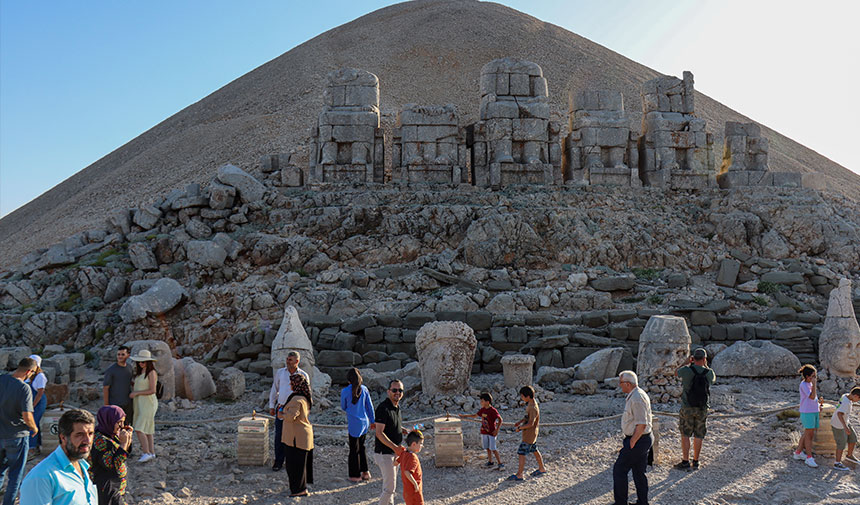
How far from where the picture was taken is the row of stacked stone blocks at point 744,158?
18859 millimetres

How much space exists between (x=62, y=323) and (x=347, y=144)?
25.7 ft

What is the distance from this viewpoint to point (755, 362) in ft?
40.1

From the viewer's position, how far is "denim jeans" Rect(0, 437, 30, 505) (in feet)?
20.7

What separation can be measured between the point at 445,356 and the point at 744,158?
1281cm

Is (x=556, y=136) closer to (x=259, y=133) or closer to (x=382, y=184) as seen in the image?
(x=382, y=184)

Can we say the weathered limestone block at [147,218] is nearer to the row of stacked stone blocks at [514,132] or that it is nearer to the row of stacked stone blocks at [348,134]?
the row of stacked stone blocks at [348,134]

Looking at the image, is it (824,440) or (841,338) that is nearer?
(824,440)

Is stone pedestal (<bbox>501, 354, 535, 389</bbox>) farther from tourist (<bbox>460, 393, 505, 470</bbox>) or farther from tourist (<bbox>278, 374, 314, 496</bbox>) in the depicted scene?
tourist (<bbox>278, 374, 314, 496</bbox>)

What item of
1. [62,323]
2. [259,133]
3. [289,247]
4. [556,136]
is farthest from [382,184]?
[259,133]

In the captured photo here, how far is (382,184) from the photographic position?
1730 centimetres

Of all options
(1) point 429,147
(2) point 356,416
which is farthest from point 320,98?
(2) point 356,416

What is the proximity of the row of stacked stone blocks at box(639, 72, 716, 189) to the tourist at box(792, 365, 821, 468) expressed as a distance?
1076cm

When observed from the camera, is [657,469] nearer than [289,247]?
Yes

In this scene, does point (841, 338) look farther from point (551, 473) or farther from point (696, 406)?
point (551, 473)
